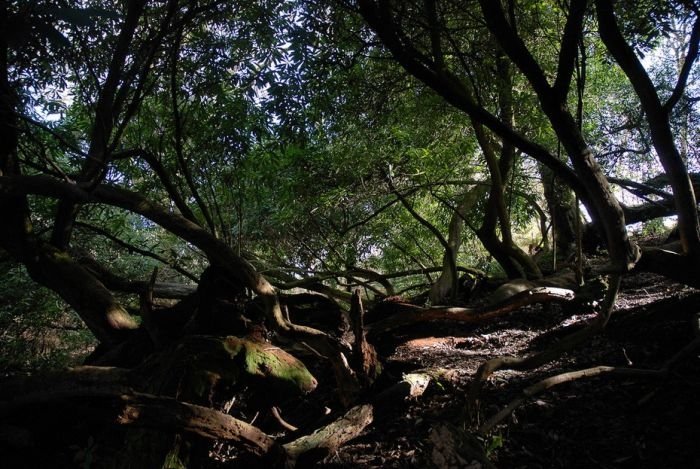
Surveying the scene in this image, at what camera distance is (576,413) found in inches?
110

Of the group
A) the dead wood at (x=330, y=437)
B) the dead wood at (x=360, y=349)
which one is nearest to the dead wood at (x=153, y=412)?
the dead wood at (x=330, y=437)

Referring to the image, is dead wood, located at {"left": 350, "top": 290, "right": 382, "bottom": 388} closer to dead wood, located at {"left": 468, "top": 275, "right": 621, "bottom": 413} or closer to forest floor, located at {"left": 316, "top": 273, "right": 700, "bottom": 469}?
forest floor, located at {"left": 316, "top": 273, "right": 700, "bottom": 469}

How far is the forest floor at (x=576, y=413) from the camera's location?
2.28m

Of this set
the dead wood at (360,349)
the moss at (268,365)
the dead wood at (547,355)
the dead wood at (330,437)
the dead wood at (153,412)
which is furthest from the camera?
the dead wood at (360,349)

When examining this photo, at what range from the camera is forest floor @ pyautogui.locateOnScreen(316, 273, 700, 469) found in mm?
2279

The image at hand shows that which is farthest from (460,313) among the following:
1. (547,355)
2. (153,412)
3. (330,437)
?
(153,412)

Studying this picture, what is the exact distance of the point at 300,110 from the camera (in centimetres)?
463

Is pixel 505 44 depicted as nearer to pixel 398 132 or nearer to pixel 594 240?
pixel 398 132

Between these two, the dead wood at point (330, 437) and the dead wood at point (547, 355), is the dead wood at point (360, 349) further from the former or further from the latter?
the dead wood at point (547, 355)

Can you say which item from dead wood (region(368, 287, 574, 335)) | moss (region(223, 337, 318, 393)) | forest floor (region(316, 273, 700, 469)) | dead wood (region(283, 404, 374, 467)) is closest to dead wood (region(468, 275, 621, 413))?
forest floor (region(316, 273, 700, 469))

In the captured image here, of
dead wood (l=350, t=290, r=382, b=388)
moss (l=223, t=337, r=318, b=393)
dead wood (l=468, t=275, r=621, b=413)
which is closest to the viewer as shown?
moss (l=223, t=337, r=318, b=393)

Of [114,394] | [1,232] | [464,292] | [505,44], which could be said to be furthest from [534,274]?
[1,232]

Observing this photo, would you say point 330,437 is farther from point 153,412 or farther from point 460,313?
point 460,313

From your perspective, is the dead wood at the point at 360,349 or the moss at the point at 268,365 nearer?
the moss at the point at 268,365
